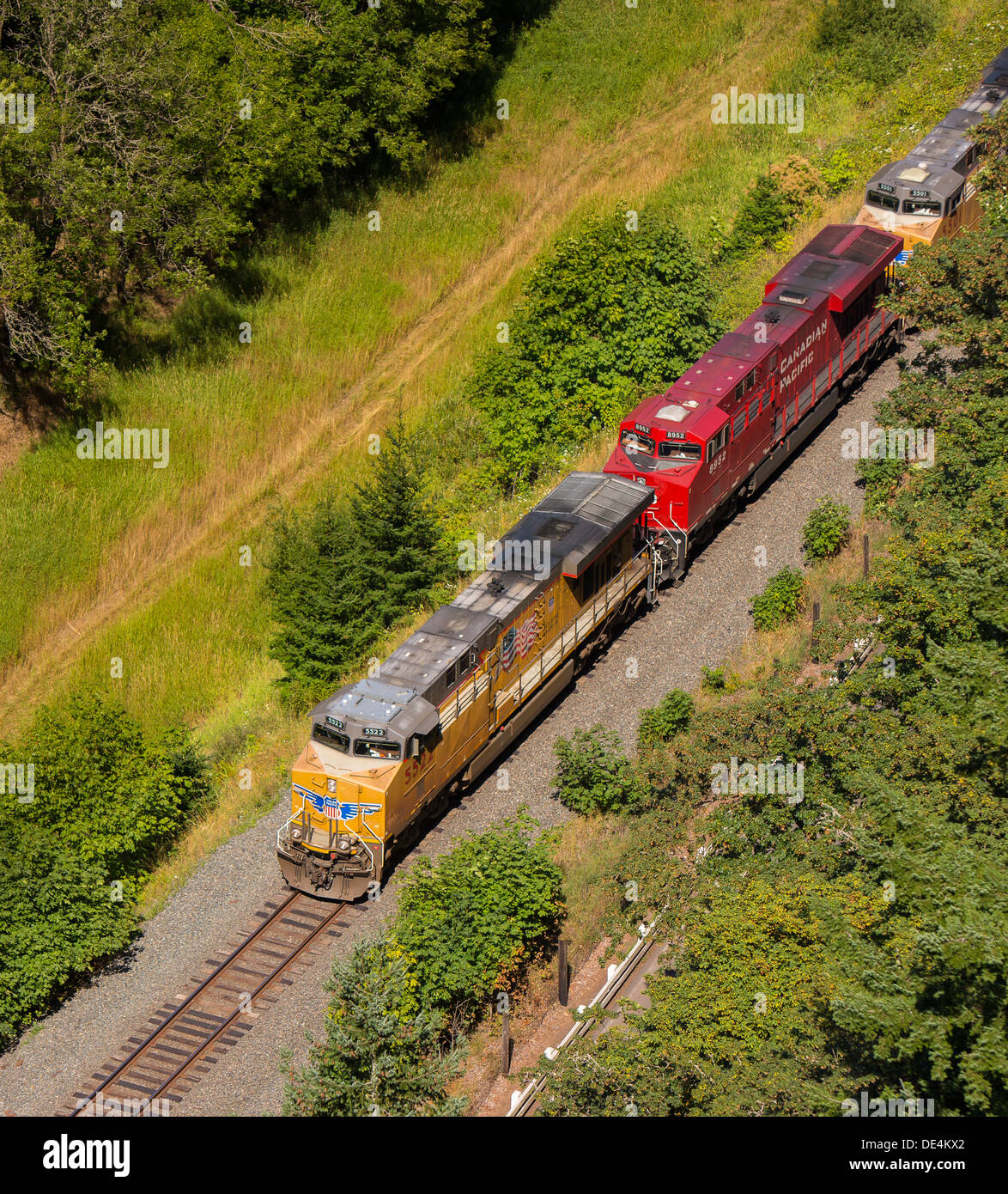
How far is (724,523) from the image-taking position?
1521 inches

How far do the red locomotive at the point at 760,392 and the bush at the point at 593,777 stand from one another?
650 cm

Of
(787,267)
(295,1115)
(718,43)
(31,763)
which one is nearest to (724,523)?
(787,267)

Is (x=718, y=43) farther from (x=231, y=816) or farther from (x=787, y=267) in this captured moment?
(x=231, y=816)

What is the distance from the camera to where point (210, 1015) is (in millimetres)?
26797

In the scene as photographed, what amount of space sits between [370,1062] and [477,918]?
413cm

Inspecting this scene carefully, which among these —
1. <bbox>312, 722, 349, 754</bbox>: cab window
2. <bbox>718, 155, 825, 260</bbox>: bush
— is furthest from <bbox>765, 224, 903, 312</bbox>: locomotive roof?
<bbox>312, 722, 349, 754</bbox>: cab window

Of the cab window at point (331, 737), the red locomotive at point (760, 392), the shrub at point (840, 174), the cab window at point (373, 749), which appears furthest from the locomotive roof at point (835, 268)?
the cab window at point (331, 737)

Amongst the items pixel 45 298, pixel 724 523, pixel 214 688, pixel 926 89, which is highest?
pixel 926 89

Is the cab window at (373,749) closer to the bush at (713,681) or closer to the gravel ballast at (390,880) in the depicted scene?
the gravel ballast at (390,880)

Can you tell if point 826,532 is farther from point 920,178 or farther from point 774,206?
point 774,206

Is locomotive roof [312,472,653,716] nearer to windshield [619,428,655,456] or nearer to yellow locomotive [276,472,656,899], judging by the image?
yellow locomotive [276,472,656,899]

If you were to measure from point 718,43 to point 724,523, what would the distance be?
28.2 metres

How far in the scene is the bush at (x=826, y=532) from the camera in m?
36.1
